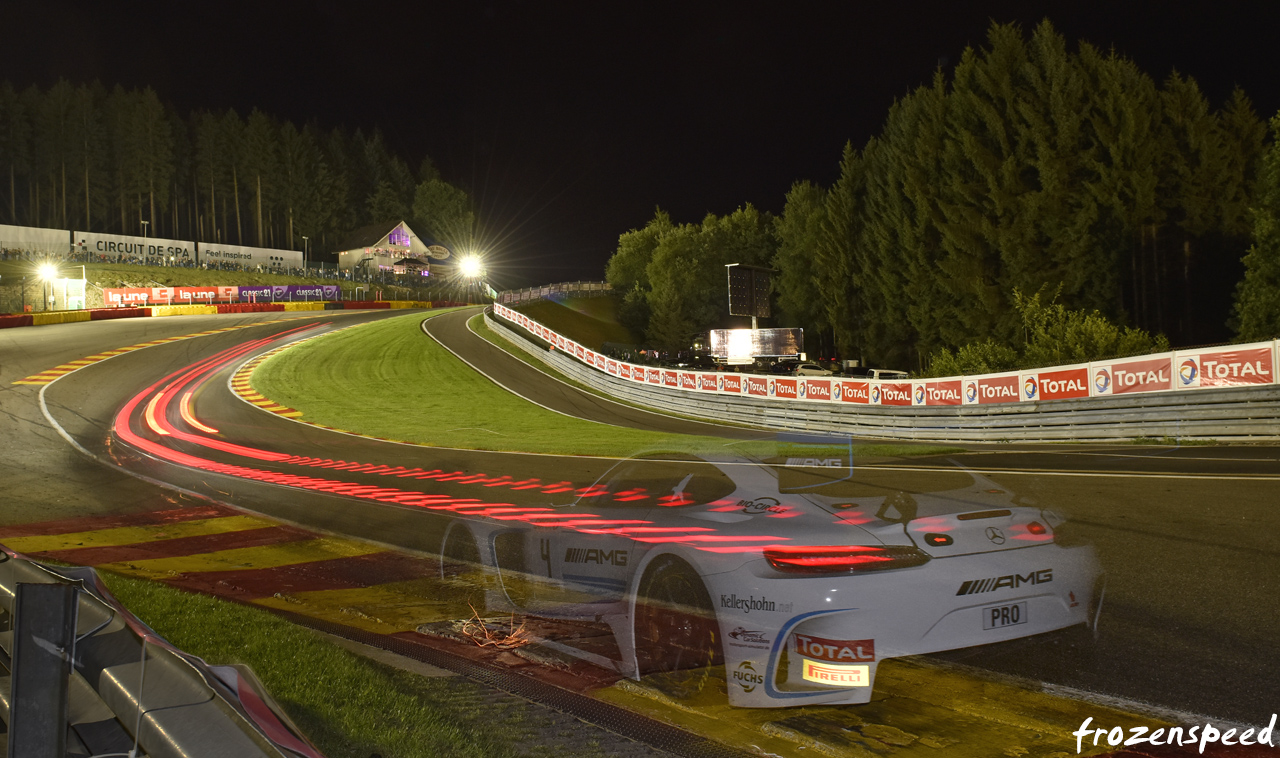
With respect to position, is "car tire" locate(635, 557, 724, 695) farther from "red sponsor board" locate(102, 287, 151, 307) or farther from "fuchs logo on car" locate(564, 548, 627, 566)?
"red sponsor board" locate(102, 287, 151, 307)

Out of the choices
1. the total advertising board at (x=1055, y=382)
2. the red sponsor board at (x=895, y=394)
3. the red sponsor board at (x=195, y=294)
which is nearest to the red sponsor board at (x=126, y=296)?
the red sponsor board at (x=195, y=294)

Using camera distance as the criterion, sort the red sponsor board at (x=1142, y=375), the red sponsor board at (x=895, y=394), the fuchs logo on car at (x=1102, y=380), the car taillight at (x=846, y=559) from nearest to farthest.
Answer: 1. the car taillight at (x=846, y=559)
2. the red sponsor board at (x=1142, y=375)
3. the fuchs logo on car at (x=1102, y=380)
4. the red sponsor board at (x=895, y=394)

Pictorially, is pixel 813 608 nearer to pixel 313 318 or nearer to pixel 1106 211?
pixel 1106 211

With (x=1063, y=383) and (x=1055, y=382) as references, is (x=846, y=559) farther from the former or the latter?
(x=1055, y=382)

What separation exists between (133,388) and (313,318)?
2747cm

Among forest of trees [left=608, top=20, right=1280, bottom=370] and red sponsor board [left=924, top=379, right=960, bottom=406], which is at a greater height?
forest of trees [left=608, top=20, right=1280, bottom=370]

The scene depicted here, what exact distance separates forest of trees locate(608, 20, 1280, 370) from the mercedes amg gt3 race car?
31.9 metres

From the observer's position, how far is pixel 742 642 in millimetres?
4480

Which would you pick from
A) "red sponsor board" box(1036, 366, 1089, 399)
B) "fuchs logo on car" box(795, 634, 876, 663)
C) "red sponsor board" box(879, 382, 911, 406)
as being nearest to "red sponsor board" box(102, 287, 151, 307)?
"red sponsor board" box(879, 382, 911, 406)

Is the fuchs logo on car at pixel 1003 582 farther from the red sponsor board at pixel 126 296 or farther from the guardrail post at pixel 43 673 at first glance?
the red sponsor board at pixel 126 296

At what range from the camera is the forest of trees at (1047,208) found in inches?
1564

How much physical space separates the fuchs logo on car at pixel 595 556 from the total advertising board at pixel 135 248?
78.5m

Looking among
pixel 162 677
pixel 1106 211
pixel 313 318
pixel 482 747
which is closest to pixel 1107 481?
pixel 482 747

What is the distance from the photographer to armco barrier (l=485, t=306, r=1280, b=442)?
15164 mm
